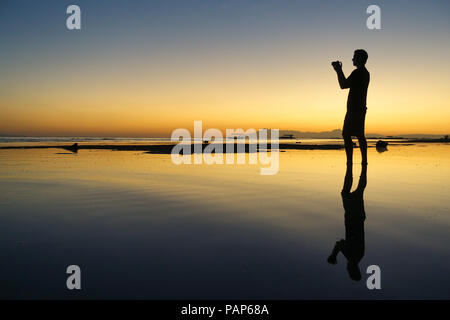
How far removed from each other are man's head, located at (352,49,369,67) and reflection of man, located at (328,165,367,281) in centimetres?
385

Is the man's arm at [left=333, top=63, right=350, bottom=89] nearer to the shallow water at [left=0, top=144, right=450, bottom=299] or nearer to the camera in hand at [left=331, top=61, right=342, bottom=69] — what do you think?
the camera in hand at [left=331, top=61, right=342, bottom=69]

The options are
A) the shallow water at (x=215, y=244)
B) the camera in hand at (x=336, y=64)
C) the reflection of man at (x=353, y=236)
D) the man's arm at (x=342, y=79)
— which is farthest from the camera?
the man's arm at (x=342, y=79)

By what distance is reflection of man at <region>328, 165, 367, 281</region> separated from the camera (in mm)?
2900

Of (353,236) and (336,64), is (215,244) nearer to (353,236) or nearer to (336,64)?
(353,236)

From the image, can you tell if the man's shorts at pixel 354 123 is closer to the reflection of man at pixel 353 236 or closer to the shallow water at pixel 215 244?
the shallow water at pixel 215 244

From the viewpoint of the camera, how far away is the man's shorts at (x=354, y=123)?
841 centimetres

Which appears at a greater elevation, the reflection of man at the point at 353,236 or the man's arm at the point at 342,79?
the man's arm at the point at 342,79

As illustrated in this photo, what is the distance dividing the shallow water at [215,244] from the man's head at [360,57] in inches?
144

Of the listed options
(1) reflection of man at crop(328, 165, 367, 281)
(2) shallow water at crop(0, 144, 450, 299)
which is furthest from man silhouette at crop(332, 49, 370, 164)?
(1) reflection of man at crop(328, 165, 367, 281)

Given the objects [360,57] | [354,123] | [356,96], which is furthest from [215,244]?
[360,57]

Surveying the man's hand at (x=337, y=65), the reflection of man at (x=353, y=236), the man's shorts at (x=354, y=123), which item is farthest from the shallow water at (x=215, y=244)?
the man's hand at (x=337, y=65)

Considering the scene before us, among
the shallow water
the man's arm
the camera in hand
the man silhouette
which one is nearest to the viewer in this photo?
the shallow water
